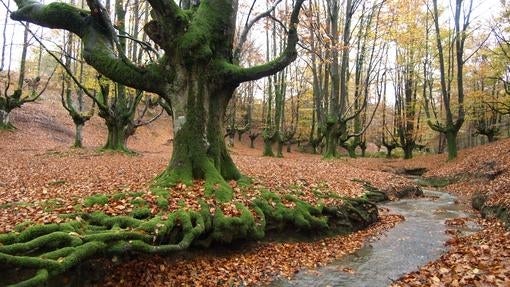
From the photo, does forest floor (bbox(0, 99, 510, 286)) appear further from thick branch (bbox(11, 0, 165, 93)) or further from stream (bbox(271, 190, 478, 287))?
thick branch (bbox(11, 0, 165, 93))

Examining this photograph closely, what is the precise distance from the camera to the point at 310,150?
158ft

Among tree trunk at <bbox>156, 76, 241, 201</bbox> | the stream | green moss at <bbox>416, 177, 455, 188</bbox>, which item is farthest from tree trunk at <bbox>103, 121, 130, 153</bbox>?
green moss at <bbox>416, 177, 455, 188</bbox>

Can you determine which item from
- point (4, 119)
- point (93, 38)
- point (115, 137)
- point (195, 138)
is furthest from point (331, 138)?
point (4, 119)

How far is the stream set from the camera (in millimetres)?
6582

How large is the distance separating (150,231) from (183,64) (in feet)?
14.6

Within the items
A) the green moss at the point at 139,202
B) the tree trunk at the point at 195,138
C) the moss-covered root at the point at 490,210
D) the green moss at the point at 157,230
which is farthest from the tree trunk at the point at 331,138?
the green moss at the point at 139,202

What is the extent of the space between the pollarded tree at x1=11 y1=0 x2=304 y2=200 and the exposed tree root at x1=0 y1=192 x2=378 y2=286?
4.13 feet

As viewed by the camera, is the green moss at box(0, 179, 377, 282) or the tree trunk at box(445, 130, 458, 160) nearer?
the green moss at box(0, 179, 377, 282)

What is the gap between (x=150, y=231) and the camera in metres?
6.27

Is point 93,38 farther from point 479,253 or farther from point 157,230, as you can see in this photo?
point 479,253

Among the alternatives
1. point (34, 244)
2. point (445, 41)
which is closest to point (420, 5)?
point (445, 41)

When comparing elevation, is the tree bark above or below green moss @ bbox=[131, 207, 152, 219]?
above

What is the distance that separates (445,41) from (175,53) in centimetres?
3027

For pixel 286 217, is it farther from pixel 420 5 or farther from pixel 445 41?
pixel 445 41
